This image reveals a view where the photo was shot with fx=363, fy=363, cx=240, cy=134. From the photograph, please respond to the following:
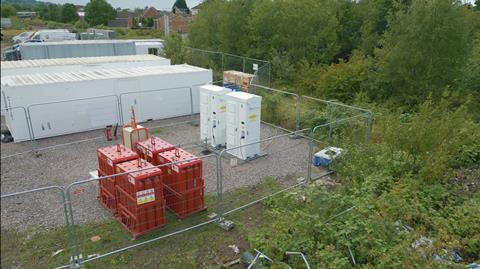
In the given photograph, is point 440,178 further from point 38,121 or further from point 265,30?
point 265,30

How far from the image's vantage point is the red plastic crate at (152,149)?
7.97 metres

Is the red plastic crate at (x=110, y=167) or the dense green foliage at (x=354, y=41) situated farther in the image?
the dense green foliage at (x=354, y=41)

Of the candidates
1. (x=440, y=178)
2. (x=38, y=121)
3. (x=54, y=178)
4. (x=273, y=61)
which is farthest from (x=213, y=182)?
(x=273, y=61)

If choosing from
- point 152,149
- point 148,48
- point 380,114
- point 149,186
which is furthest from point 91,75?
point 148,48

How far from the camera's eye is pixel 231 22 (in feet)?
77.2

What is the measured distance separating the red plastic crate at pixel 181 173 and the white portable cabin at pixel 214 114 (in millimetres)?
3732

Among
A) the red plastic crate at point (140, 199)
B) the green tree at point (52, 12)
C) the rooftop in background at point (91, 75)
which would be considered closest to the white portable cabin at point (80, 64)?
the rooftop in background at point (91, 75)

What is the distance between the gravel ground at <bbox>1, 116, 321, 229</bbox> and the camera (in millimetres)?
7793

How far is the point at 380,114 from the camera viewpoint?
12.6 metres

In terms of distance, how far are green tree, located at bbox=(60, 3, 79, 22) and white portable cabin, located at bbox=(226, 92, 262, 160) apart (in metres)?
6.86

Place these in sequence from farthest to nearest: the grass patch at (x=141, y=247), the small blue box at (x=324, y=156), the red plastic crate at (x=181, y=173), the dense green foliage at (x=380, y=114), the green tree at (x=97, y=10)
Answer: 1. the small blue box at (x=324, y=156)
2. the red plastic crate at (x=181, y=173)
3. the grass patch at (x=141, y=247)
4. the dense green foliage at (x=380, y=114)
5. the green tree at (x=97, y=10)

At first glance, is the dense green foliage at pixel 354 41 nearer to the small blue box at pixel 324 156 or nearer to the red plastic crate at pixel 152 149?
the small blue box at pixel 324 156

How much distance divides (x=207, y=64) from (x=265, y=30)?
4.11 meters

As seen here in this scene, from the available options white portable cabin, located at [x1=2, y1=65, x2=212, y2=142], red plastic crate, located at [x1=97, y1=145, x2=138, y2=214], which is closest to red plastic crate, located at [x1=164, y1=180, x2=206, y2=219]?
red plastic crate, located at [x1=97, y1=145, x2=138, y2=214]
